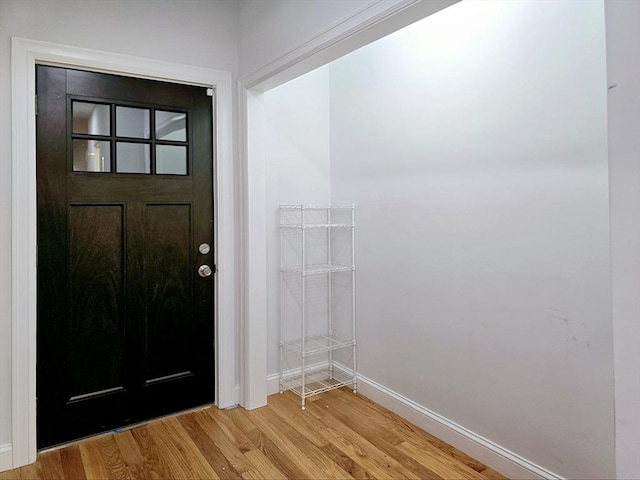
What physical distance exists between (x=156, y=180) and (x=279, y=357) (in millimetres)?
1470

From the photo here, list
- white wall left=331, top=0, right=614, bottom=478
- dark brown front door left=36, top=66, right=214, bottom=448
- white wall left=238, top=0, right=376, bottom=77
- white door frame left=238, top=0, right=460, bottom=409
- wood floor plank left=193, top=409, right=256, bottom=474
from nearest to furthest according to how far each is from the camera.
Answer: white wall left=331, top=0, right=614, bottom=478 < white wall left=238, top=0, right=376, bottom=77 < wood floor plank left=193, top=409, right=256, bottom=474 < dark brown front door left=36, top=66, right=214, bottom=448 < white door frame left=238, top=0, right=460, bottom=409

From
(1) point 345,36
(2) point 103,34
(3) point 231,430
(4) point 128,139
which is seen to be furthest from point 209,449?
(2) point 103,34

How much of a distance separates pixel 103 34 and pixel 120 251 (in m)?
1.20

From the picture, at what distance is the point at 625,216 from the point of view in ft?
2.85

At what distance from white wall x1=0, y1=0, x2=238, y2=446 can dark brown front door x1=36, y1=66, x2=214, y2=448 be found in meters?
0.15

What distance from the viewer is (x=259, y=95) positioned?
2693 mm

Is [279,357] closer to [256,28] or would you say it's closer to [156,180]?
[156,180]

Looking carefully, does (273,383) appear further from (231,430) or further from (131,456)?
(131,456)

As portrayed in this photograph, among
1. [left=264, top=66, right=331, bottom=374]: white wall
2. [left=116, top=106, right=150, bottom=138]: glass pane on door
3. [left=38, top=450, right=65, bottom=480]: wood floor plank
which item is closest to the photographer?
[left=38, top=450, right=65, bottom=480]: wood floor plank

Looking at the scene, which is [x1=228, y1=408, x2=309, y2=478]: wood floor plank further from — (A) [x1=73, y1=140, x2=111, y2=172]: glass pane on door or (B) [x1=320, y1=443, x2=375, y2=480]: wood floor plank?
(A) [x1=73, y1=140, x2=111, y2=172]: glass pane on door

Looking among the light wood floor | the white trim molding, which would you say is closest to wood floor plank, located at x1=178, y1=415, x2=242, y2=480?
the light wood floor

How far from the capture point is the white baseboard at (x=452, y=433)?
77.2 inches

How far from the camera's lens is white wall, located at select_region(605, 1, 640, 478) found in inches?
33.3

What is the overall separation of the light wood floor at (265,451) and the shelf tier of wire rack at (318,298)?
16.5 inches
